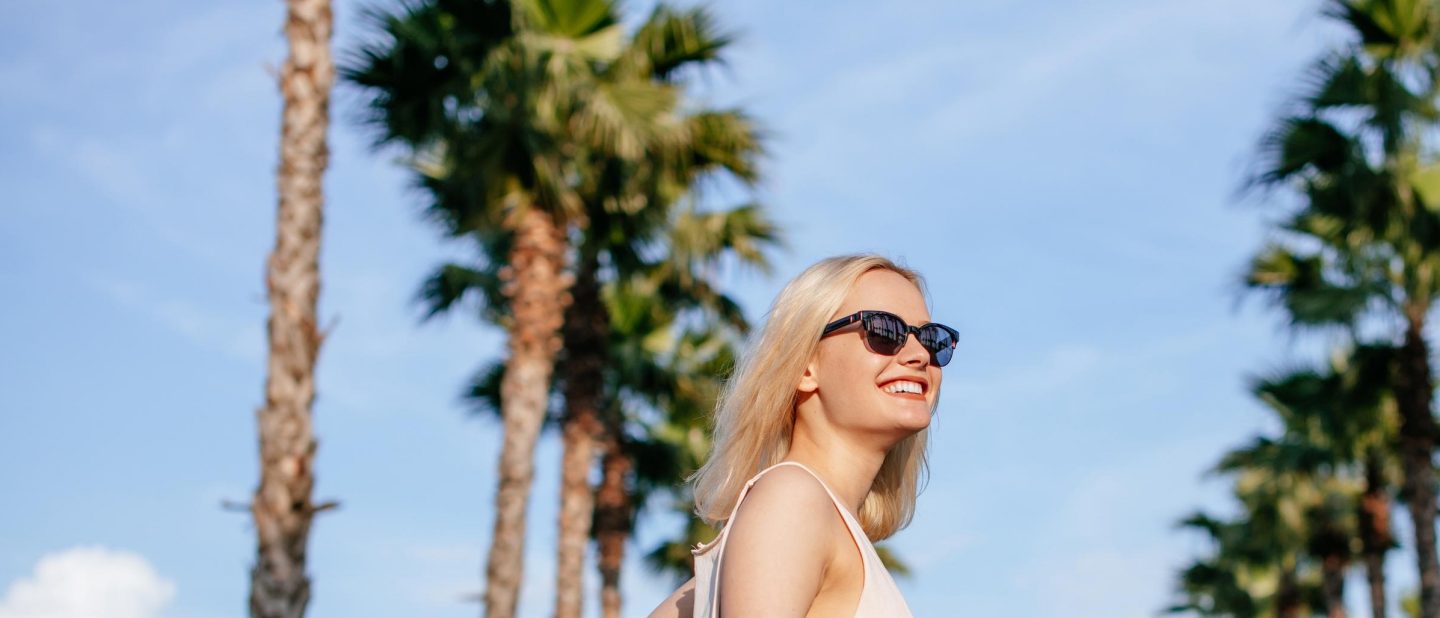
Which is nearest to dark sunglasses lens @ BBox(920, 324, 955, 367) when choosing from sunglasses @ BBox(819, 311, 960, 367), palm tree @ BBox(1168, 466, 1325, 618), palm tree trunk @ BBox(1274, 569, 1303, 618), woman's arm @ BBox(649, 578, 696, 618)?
sunglasses @ BBox(819, 311, 960, 367)

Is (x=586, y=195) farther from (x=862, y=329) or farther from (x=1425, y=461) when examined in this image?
(x=862, y=329)

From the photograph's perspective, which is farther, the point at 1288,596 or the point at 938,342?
the point at 1288,596

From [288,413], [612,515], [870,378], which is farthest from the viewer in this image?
[612,515]

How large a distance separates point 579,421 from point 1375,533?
14946 millimetres

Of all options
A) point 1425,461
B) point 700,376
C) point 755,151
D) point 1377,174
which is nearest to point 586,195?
point 755,151

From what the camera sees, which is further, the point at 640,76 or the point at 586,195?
the point at 586,195

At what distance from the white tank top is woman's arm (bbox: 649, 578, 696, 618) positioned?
0.29m

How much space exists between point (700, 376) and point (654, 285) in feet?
7.08

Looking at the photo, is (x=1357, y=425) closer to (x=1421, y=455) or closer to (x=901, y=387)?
(x=1421, y=455)

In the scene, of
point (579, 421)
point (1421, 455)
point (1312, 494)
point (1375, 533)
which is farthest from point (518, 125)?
point (1312, 494)

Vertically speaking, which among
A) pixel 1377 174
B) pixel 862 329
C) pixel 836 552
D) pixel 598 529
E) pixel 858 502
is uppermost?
pixel 1377 174

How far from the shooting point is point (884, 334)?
2326 millimetres

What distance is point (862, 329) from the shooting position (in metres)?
2.33

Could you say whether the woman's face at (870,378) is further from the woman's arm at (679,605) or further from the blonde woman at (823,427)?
the woman's arm at (679,605)
